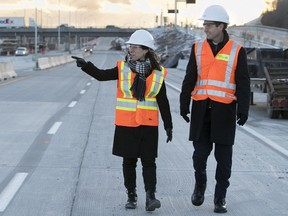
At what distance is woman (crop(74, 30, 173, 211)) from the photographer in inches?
219

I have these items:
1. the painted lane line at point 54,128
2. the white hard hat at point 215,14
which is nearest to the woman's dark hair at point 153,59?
the white hard hat at point 215,14

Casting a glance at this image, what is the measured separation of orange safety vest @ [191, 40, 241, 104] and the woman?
0.43m

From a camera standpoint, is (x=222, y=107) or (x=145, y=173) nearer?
(x=222, y=107)

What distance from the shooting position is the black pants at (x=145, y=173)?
5680 mm

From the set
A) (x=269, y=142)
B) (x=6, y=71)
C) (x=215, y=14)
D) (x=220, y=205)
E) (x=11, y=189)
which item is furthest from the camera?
(x=6, y=71)

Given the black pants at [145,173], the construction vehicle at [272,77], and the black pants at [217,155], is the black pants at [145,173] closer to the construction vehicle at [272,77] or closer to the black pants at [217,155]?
the black pants at [217,155]

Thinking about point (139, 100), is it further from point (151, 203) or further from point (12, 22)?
point (12, 22)

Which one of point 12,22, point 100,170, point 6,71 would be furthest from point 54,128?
point 12,22

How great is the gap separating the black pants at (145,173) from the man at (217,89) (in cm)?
48

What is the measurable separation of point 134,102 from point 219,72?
2.97 ft

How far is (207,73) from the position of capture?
5.61 metres

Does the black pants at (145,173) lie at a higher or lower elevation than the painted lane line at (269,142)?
higher

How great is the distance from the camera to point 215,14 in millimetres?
5531

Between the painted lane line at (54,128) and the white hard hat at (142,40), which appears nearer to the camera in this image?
the white hard hat at (142,40)
